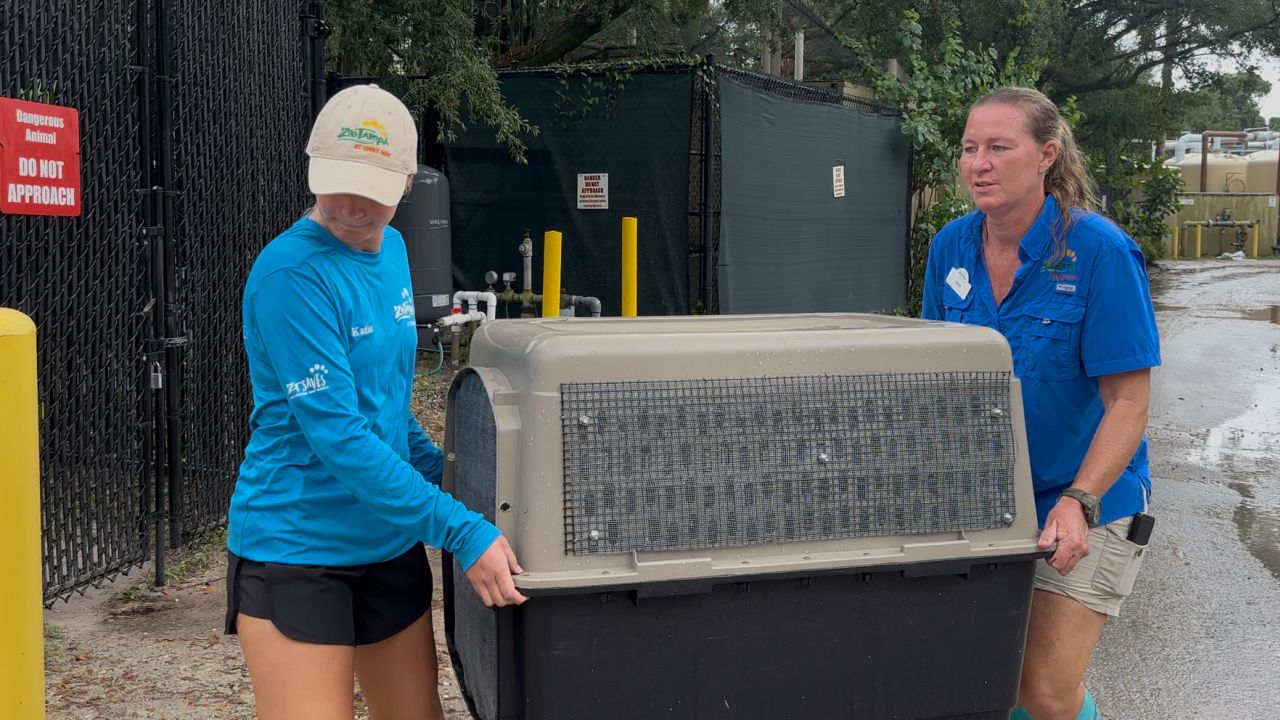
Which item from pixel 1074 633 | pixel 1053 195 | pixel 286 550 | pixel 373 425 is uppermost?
pixel 1053 195

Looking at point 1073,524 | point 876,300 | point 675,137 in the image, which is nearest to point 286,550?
point 1073,524

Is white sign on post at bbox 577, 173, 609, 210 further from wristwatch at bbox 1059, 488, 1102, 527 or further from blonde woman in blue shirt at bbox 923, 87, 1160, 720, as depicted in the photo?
wristwatch at bbox 1059, 488, 1102, 527

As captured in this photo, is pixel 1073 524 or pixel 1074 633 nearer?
pixel 1073 524

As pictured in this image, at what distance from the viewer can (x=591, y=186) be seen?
11.1m

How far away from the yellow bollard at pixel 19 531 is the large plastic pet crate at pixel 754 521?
81cm

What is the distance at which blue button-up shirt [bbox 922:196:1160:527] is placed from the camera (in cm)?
299

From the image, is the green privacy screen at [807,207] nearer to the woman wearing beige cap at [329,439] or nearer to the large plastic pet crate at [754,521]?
the woman wearing beige cap at [329,439]

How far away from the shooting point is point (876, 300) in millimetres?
14945

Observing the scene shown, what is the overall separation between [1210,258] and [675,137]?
36.3 metres

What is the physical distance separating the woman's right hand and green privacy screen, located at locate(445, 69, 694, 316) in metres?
8.31

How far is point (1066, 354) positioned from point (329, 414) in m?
1.69

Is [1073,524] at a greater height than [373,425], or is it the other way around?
[373,425]

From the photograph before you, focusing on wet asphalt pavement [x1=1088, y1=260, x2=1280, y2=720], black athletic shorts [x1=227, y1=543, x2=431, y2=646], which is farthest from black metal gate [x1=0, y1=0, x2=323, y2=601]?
wet asphalt pavement [x1=1088, y1=260, x2=1280, y2=720]

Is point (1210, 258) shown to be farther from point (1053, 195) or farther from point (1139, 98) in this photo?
point (1053, 195)
